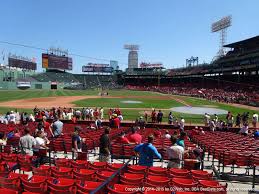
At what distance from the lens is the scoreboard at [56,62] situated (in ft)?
405

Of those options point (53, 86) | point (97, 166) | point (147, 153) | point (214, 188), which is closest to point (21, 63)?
point (53, 86)

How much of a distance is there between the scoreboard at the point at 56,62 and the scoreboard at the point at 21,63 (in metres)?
10.8

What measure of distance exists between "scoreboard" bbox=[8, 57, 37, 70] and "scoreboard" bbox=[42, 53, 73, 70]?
1079 centimetres

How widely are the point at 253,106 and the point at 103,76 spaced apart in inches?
4033

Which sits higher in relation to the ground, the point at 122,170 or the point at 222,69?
the point at 222,69

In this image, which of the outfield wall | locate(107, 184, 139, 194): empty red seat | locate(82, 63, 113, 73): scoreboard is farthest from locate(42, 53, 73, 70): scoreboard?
locate(107, 184, 139, 194): empty red seat

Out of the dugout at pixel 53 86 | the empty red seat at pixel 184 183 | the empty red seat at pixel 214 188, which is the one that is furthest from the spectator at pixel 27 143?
the dugout at pixel 53 86

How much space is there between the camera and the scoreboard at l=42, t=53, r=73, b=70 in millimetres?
123312

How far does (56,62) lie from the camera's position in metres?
128

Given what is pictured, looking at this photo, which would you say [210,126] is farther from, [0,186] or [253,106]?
[253,106]

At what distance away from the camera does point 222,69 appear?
3233 inches

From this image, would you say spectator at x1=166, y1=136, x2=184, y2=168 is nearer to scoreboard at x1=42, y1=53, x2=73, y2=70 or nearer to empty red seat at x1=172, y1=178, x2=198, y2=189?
empty red seat at x1=172, y1=178, x2=198, y2=189

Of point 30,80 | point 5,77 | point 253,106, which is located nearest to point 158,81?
point 30,80

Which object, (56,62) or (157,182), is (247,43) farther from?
(157,182)
